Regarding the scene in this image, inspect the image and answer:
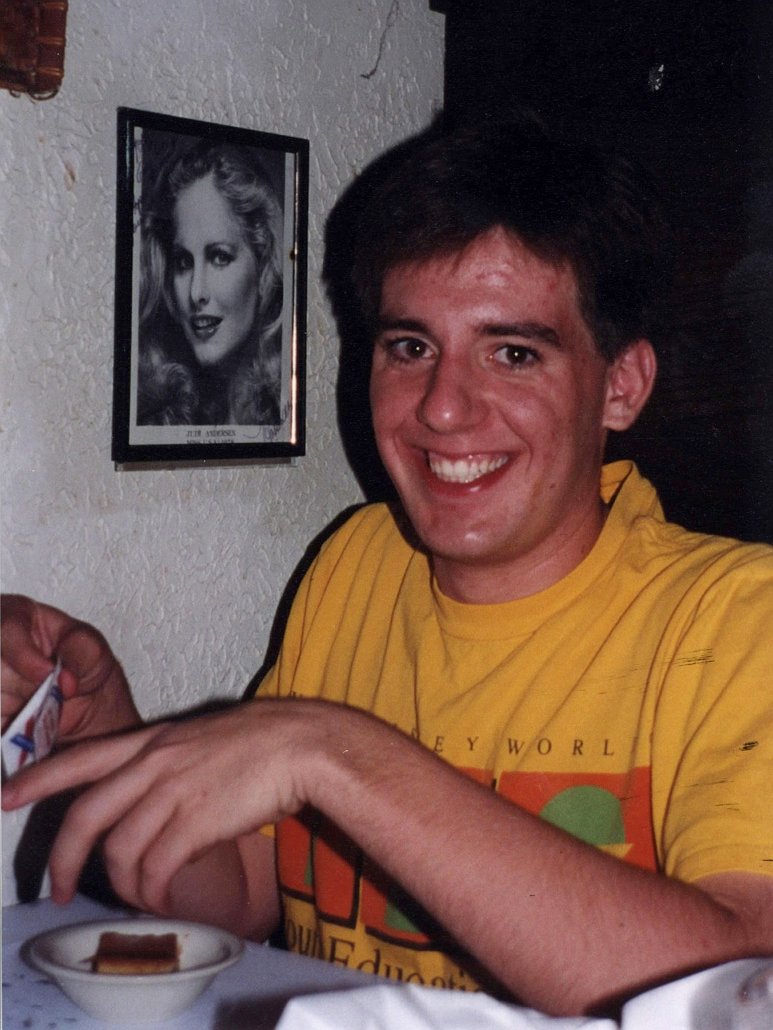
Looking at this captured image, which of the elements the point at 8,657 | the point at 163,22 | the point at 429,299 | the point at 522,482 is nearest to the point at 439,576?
the point at 522,482

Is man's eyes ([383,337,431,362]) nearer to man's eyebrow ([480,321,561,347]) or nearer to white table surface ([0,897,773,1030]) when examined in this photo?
man's eyebrow ([480,321,561,347])

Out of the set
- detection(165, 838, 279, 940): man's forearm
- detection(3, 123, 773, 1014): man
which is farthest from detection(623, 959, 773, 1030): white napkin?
detection(165, 838, 279, 940): man's forearm

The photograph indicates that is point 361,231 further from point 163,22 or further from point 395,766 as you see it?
point 395,766

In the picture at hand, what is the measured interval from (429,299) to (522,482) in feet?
0.46

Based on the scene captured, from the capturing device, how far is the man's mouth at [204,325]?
0.87 meters

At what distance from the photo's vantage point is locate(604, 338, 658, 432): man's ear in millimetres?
851

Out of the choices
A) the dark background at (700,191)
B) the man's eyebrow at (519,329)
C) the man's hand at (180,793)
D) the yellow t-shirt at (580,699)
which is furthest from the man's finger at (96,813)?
the dark background at (700,191)

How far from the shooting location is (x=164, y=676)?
35.8 inches

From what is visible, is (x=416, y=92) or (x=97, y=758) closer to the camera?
(x=97, y=758)

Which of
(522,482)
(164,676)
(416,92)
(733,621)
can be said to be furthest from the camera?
(416,92)

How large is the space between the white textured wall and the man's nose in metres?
Result: 0.22

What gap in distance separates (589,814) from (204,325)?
0.45 metres

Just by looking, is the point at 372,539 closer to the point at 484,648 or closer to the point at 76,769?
the point at 484,648

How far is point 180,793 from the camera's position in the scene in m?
0.56
